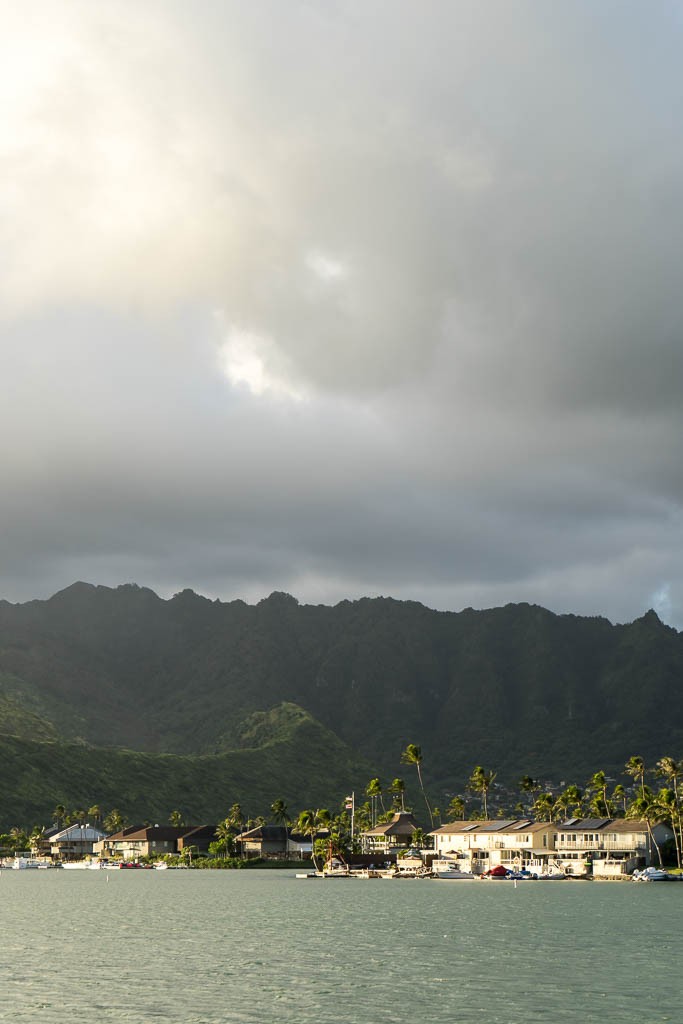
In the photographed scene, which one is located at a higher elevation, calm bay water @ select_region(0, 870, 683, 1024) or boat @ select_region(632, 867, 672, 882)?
boat @ select_region(632, 867, 672, 882)

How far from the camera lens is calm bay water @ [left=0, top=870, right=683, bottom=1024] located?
59.1 m

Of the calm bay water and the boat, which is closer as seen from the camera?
the calm bay water

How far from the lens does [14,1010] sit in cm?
5862

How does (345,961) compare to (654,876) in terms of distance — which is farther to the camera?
(654,876)

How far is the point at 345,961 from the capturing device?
3145 inches

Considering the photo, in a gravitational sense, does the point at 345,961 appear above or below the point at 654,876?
below

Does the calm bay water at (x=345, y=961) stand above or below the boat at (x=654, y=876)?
below

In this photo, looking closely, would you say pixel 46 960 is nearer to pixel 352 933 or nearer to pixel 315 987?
pixel 315 987

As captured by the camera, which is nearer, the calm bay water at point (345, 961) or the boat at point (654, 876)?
the calm bay water at point (345, 961)

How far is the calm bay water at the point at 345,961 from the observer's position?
59125 mm

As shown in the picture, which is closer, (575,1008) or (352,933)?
(575,1008)

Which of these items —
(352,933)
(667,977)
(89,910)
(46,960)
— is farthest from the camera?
(89,910)

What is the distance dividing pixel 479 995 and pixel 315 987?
9.62m

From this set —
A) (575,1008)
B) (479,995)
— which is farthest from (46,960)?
(575,1008)
